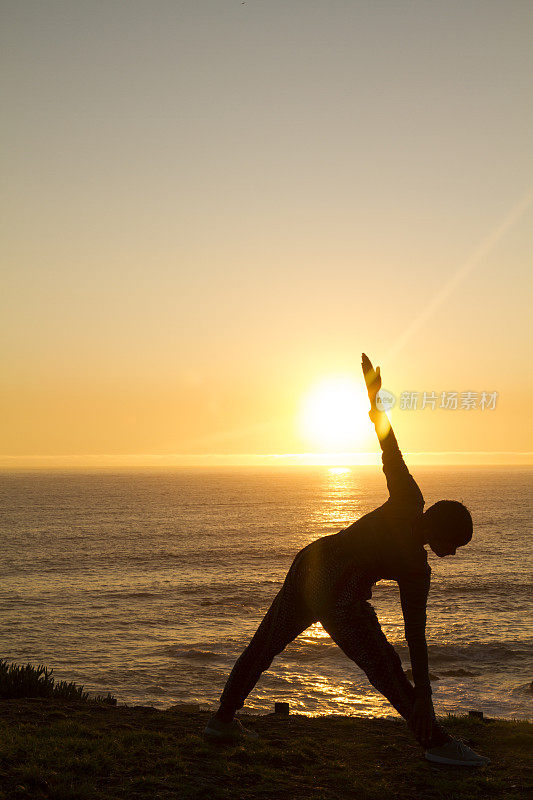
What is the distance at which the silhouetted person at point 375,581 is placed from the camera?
16.2 ft

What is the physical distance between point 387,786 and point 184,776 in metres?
1.59

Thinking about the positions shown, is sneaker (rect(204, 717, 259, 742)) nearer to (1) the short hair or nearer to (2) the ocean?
(1) the short hair

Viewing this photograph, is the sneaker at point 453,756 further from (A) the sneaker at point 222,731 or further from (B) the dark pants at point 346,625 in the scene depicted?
(A) the sneaker at point 222,731

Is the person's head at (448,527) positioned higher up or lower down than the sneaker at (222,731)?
higher up

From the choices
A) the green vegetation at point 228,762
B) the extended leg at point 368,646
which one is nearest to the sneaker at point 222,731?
the green vegetation at point 228,762

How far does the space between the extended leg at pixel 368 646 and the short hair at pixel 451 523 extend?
979 millimetres

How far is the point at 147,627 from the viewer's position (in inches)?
1115

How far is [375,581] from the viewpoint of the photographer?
528 centimetres

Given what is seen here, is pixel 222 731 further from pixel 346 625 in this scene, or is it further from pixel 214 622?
pixel 214 622

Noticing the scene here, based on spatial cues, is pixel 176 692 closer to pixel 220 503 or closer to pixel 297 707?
pixel 297 707

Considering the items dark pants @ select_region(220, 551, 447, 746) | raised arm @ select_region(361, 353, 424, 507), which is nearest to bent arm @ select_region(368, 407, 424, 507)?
raised arm @ select_region(361, 353, 424, 507)

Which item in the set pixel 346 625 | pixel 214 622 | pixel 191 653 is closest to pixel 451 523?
pixel 346 625

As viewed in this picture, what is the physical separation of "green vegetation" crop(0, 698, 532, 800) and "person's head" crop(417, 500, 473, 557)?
1972 millimetres

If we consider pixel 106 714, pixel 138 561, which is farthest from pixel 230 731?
pixel 138 561
